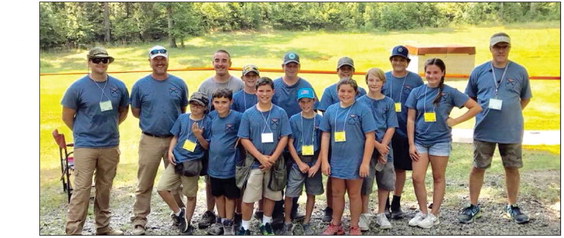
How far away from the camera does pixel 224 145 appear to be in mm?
4203

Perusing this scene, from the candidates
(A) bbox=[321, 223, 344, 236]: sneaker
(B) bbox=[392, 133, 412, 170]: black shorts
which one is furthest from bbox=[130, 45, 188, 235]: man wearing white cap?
(B) bbox=[392, 133, 412, 170]: black shorts

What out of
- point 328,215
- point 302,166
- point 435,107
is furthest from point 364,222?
point 435,107

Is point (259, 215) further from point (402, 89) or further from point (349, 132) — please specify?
point (402, 89)

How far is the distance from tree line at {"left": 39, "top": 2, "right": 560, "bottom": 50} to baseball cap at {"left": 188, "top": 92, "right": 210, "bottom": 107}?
835 centimetres

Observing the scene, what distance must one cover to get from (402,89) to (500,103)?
84 cm

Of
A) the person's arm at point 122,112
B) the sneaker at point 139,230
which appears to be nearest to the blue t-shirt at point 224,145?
the person's arm at point 122,112

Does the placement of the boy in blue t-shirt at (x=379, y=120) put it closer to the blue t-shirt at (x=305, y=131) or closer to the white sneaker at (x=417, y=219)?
the blue t-shirt at (x=305, y=131)

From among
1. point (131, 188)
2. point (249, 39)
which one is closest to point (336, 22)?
point (249, 39)

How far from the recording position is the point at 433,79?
14.2 feet

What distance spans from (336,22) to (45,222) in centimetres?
1018

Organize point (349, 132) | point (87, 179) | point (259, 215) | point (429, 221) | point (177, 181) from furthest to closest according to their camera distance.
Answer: point (259, 215), point (429, 221), point (177, 181), point (87, 179), point (349, 132)

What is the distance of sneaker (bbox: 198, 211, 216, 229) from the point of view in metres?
4.67

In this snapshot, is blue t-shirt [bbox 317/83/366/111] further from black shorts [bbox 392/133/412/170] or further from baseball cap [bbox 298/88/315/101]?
black shorts [bbox 392/133/412/170]

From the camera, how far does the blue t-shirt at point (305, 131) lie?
419cm
